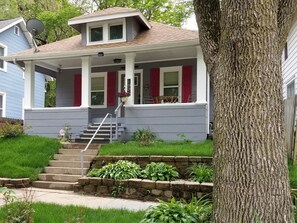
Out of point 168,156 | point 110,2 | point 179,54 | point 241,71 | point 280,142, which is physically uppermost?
point 110,2

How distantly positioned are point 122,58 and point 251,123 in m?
8.88

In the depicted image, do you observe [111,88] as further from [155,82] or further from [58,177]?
[58,177]

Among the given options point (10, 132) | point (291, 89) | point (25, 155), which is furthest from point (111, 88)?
point (291, 89)

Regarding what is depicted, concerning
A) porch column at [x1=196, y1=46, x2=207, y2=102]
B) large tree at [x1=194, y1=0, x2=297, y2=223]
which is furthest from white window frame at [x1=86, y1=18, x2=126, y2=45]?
large tree at [x1=194, y1=0, x2=297, y2=223]

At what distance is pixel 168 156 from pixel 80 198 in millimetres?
2118

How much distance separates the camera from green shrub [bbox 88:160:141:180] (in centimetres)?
608

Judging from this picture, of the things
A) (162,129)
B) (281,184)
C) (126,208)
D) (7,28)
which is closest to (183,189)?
(126,208)

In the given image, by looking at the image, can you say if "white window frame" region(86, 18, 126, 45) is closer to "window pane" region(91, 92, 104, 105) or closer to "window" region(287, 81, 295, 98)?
"window pane" region(91, 92, 104, 105)

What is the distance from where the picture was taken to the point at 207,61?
131 inches

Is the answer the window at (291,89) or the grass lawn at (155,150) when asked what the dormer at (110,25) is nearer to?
the grass lawn at (155,150)

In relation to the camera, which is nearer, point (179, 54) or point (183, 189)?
point (183, 189)

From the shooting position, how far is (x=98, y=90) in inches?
486

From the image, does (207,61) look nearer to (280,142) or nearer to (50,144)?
(280,142)

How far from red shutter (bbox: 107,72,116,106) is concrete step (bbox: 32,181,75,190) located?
5.47 metres
